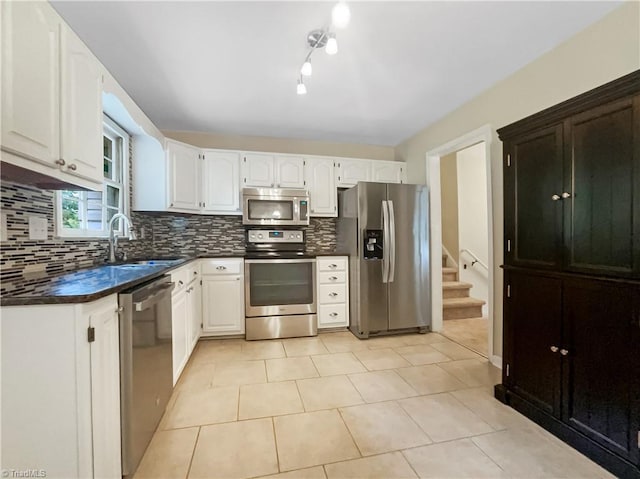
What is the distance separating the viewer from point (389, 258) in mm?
3086

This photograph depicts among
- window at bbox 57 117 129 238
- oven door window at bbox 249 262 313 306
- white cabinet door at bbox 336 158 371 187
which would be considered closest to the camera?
window at bbox 57 117 129 238

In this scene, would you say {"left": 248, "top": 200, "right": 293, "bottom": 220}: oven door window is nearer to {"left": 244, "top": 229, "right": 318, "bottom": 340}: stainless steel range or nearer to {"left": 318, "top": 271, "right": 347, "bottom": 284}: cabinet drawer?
{"left": 244, "top": 229, "right": 318, "bottom": 340}: stainless steel range

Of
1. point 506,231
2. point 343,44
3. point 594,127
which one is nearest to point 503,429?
point 506,231

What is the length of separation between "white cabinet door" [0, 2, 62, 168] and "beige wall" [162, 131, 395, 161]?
7.74ft

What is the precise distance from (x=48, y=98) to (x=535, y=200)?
8.30 ft

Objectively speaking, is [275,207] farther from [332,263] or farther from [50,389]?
[50,389]

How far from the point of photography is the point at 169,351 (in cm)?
178

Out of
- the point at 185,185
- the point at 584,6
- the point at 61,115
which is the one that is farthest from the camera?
the point at 185,185

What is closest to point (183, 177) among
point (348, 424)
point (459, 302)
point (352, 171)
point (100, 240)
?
point (100, 240)

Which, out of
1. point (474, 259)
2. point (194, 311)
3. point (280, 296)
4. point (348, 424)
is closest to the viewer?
point (348, 424)

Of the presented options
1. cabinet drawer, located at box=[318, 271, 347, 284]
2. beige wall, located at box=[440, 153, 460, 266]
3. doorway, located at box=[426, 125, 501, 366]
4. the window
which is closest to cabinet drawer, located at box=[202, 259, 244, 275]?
the window

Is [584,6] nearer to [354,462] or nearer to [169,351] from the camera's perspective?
[354,462]

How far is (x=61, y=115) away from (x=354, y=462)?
2.14 m

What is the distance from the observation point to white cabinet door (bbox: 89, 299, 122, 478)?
40.6 inches
